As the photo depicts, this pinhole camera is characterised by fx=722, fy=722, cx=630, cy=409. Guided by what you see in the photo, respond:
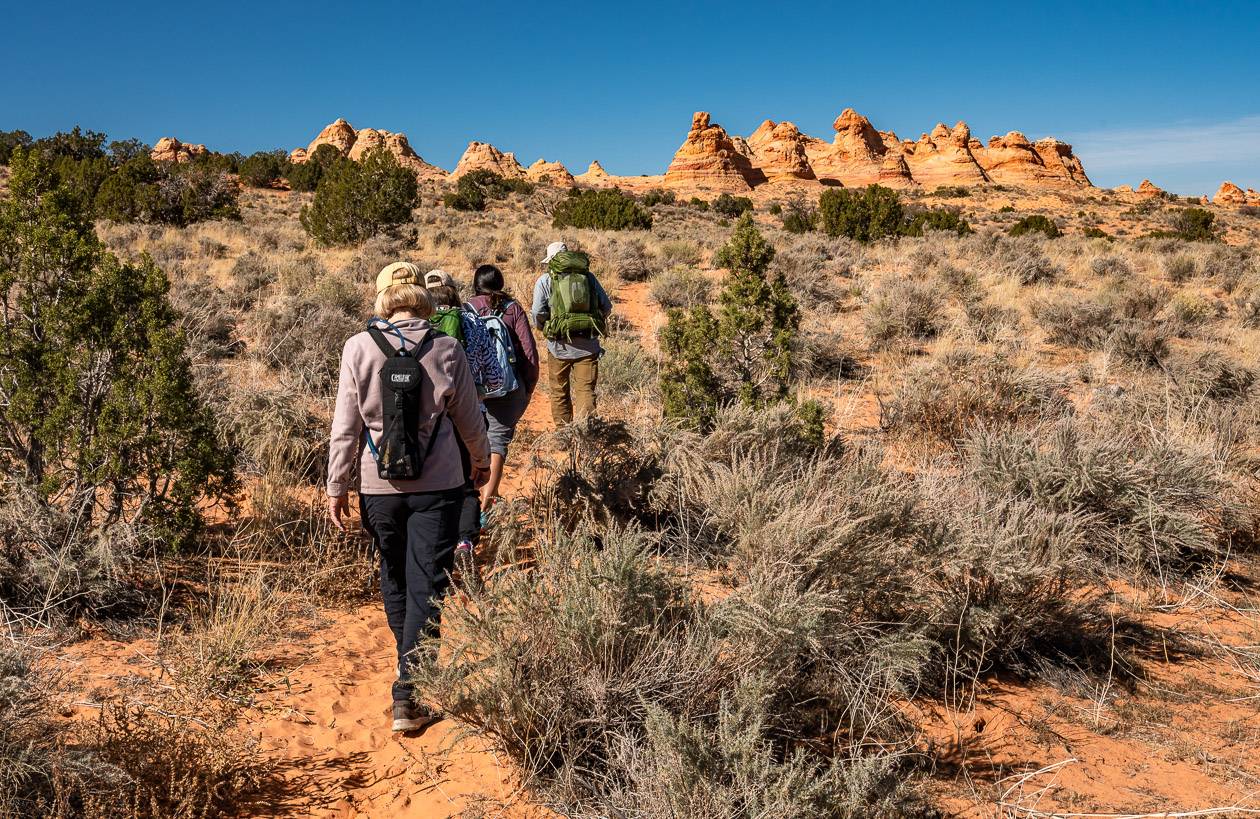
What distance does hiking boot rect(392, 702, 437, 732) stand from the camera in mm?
2871

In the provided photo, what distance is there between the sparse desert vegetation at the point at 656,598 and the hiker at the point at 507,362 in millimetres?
275

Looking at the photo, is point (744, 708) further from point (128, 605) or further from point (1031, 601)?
point (128, 605)

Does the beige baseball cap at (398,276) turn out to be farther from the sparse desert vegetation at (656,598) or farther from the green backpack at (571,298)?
the green backpack at (571,298)

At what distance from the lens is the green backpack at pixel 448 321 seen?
376cm

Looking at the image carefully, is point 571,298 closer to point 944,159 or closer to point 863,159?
point 863,159

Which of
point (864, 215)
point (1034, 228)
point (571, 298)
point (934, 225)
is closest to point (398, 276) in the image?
point (571, 298)

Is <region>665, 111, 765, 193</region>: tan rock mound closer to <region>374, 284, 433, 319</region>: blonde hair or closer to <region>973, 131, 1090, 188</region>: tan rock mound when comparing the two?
<region>973, 131, 1090, 188</region>: tan rock mound

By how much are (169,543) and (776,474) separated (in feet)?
10.8

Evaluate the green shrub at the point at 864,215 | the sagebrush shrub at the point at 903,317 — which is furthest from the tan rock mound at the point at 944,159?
the sagebrush shrub at the point at 903,317

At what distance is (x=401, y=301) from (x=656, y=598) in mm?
1530

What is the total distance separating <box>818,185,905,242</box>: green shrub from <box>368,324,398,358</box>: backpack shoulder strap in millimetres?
17718

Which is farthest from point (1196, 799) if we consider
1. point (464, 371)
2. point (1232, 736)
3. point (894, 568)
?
point (464, 371)

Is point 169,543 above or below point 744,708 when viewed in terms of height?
above

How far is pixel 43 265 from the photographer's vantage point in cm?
348
